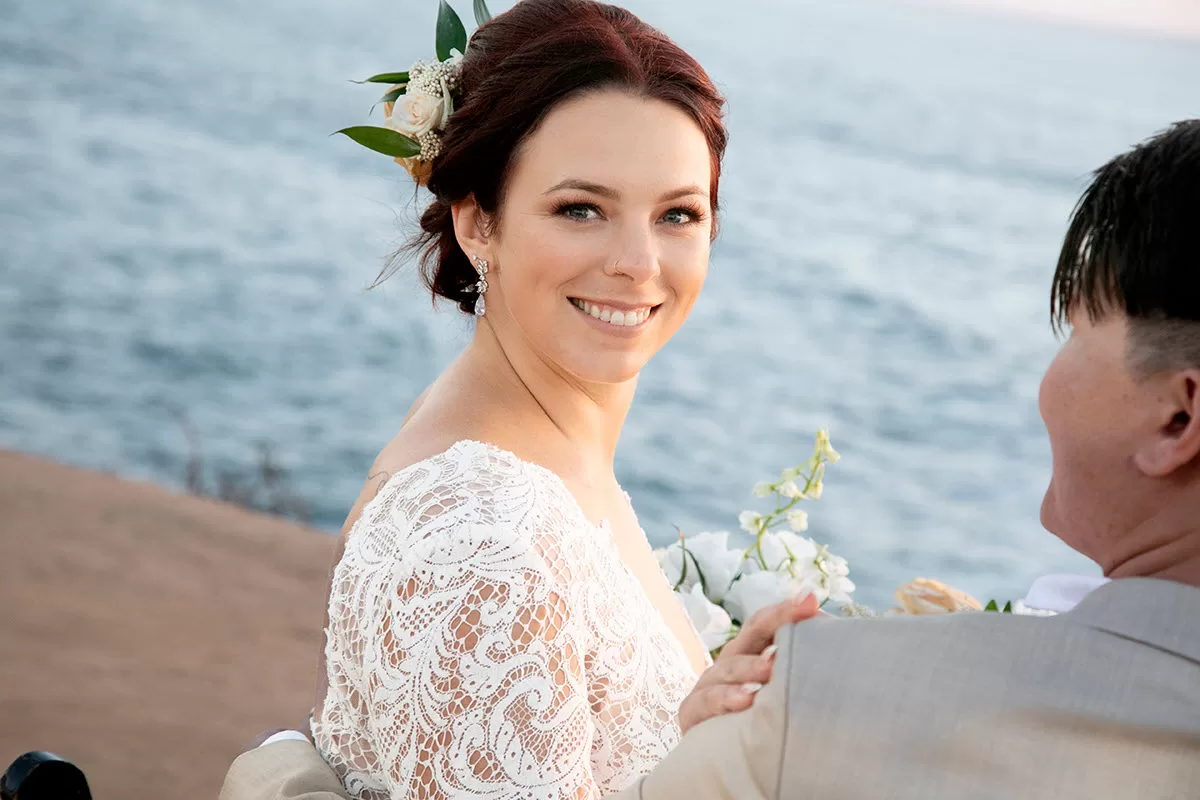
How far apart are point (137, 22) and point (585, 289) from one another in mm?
29516

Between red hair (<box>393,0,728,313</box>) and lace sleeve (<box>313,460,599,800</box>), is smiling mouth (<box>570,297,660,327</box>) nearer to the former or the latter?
red hair (<box>393,0,728,313</box>)

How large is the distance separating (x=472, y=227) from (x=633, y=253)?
0.35 meters

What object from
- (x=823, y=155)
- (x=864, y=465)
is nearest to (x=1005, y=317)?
(x=864, y=465)

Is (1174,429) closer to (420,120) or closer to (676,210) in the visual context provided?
(676,210)

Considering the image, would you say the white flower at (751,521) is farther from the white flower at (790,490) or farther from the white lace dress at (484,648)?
the white lace dress at (484,648)

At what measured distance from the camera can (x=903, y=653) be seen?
45.4 inches

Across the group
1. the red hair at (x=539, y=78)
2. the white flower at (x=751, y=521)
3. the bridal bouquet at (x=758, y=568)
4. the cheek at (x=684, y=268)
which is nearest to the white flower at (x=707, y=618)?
the bridal bouquet at (x=758, y=568)

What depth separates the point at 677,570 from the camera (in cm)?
261

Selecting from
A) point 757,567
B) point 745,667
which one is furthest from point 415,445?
point 745,667

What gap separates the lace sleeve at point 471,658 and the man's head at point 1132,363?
2.56ft

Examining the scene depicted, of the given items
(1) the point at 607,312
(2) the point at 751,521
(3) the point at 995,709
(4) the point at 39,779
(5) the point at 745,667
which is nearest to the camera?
(3) the point at 995,709

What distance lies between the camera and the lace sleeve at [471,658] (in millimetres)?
1755

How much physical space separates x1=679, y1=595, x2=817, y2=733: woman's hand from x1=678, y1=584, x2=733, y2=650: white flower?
3.45 ft

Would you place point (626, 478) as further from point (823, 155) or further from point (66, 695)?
point (823, 155)
